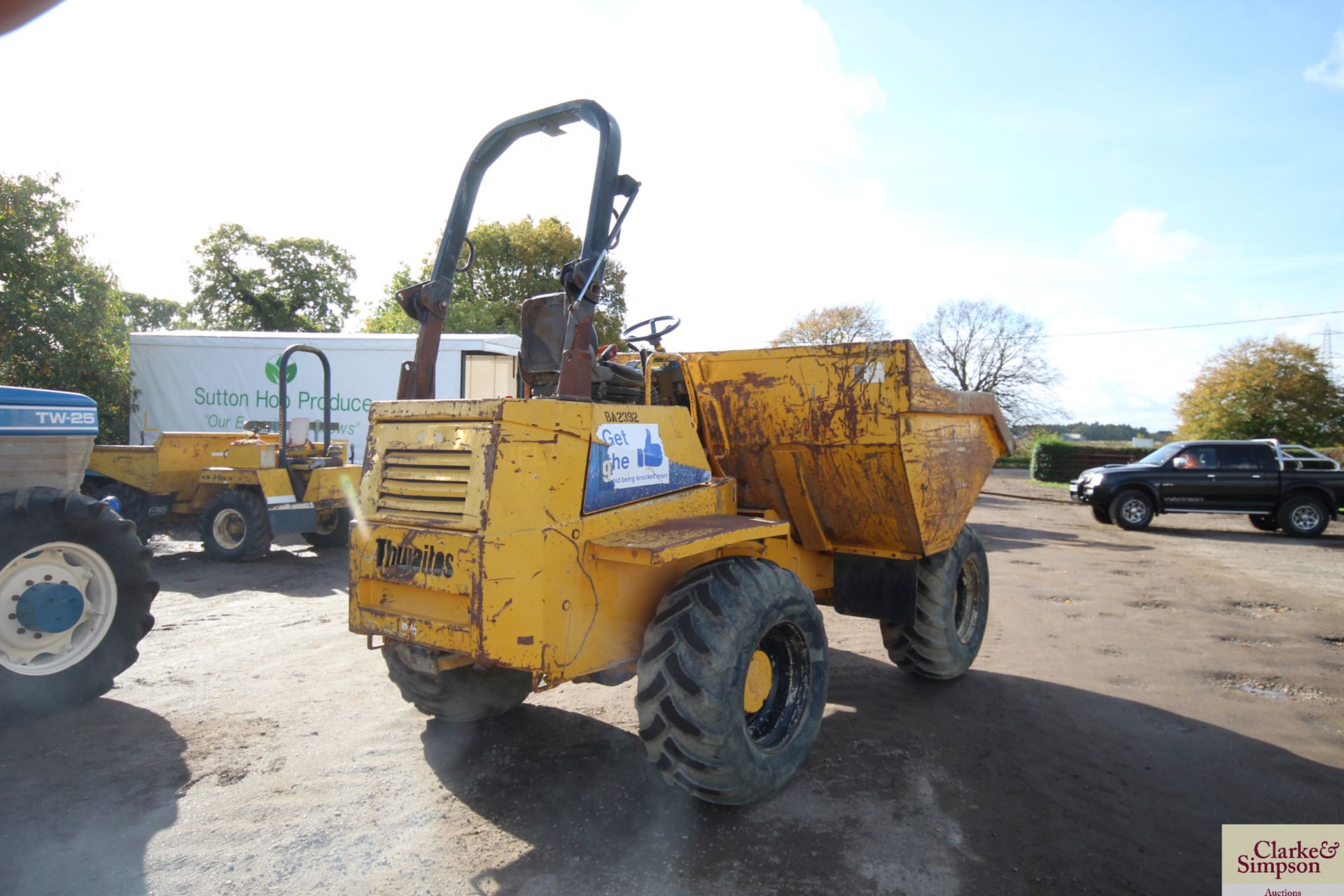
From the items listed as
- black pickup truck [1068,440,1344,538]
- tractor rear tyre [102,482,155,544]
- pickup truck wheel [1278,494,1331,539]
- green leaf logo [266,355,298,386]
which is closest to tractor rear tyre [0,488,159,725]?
tractor rear tyre [102,482,155,544]

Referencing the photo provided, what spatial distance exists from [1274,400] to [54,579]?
1343 inches

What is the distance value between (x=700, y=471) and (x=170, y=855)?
2.73 metres

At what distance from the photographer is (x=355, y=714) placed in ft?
15.2

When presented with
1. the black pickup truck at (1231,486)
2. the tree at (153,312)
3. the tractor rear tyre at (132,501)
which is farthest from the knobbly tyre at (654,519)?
the tree at (153,312)

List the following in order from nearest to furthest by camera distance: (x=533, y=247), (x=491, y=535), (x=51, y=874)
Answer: (x=51, y=874) → (x=491, y=535) → (x=533, y=247)

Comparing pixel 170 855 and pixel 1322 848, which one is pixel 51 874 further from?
pixel 1322 848

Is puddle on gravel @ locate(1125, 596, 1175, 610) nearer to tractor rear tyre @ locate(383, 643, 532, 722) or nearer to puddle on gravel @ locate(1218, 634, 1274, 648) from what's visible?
puddle on gravel @ locate(1218, 634, 1274, 648)

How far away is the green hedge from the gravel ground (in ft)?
94.3

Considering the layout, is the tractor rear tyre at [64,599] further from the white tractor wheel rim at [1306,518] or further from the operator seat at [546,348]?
the white tractor wheel rim at [1306,518]

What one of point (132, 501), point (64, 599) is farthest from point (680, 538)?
point (132, 501)

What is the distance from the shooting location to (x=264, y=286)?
39.7 metres

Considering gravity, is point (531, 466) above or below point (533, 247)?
below

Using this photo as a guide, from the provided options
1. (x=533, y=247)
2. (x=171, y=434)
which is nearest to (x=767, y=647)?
(x=171, y=434)

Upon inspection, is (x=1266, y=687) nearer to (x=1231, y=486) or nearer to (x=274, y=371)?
(x=1231, y=486)
